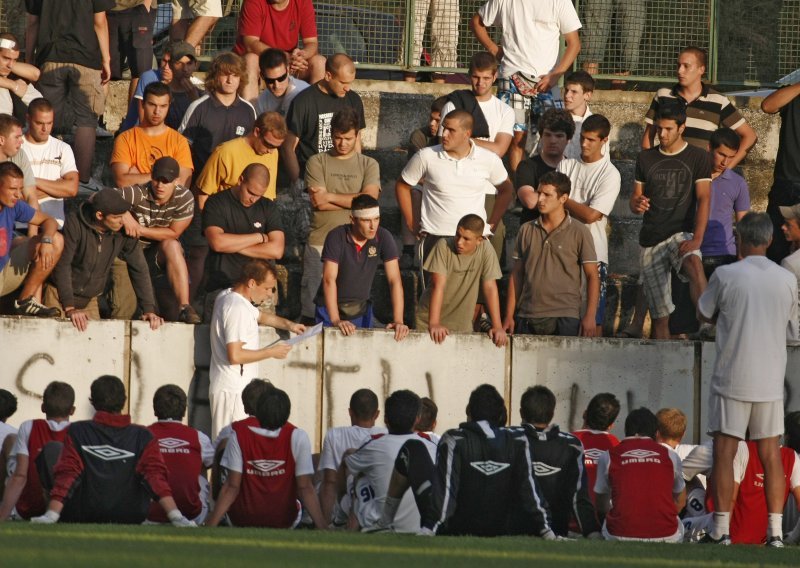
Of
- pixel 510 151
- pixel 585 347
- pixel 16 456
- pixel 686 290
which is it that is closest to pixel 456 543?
pixel 16 456

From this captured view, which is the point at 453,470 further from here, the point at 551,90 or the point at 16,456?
the point at 551,90

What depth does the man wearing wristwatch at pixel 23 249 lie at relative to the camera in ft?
42.3

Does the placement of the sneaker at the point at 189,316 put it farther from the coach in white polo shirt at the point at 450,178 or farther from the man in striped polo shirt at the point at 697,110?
the man in striped polo shirt at the point at 697,110

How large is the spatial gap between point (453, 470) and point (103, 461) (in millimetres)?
2353

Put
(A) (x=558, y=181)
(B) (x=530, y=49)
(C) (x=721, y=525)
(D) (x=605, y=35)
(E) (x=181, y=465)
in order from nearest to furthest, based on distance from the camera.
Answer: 1. (C) (x=721, y=525)
2. (E) (x=181, y=465)
3. (A) (x=558, y=181)
4. (B) (x=530, y=49)
5. (D) (x=605, y=35)

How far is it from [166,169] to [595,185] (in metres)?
3.82

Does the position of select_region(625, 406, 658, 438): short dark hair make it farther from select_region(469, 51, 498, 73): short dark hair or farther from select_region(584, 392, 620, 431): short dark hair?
select_region(469, 51, 498, 73): short dark hair

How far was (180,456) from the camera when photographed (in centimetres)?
1120

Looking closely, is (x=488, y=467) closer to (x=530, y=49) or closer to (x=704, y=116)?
(x=704, y=116)

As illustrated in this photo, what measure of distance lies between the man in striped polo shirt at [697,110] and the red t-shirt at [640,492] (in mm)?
5331

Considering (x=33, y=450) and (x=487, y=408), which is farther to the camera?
(x=33, y=450)

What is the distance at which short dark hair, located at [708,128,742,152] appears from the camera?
14742 mm

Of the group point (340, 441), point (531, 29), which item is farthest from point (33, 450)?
point (531, 29)

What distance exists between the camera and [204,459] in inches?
451
